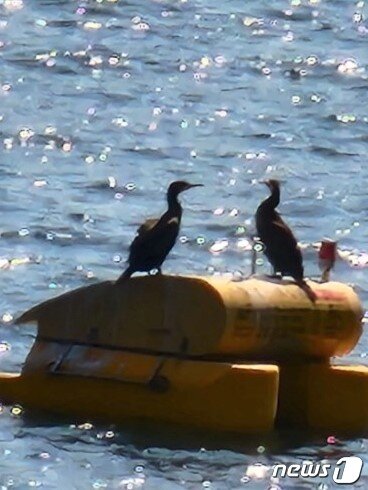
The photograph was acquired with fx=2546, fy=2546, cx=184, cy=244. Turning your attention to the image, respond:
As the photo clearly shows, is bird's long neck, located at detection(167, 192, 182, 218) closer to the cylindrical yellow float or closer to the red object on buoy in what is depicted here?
the cylindrical yellow float

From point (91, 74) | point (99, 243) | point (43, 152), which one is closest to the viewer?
point (99, 243)

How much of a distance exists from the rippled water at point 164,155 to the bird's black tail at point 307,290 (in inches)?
31.1

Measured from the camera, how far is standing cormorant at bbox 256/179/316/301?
14117mm

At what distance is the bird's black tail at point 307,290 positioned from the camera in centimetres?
1384

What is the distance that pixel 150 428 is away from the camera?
13.8 metres

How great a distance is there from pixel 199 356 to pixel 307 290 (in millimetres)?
731

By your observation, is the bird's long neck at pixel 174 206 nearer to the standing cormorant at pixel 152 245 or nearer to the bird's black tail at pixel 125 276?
the standing cormorant at pixel 152 245

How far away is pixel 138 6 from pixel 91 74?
408 cm

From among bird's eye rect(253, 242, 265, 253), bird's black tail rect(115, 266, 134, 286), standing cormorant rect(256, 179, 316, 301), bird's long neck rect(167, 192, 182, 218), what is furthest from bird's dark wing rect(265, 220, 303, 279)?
bird's black tail rect(115, 266, 134, 286)

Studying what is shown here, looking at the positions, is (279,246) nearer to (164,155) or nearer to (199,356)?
(199,356)

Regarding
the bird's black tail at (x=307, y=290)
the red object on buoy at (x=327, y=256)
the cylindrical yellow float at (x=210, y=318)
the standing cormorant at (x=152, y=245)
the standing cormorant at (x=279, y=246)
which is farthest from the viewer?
the red object on buoy at (x=327, y=256)

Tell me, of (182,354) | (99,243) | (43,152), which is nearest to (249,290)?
(182,354)

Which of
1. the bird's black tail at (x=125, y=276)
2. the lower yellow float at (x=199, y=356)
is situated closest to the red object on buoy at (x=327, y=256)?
the lower yellow float at (x=199, y=356)

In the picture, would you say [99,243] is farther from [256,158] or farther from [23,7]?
[23,7]
